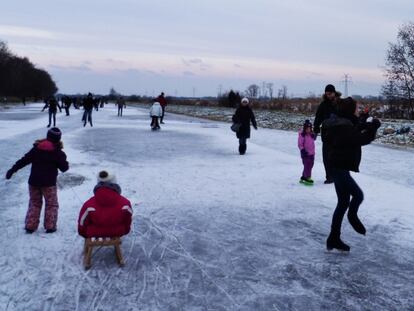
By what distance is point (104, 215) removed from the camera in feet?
14.7

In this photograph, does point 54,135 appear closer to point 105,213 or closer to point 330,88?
point 105,213

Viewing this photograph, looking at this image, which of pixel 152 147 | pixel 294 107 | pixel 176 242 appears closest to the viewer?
pixel 176 242

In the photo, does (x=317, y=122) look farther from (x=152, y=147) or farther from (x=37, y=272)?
(x=152, y=147)

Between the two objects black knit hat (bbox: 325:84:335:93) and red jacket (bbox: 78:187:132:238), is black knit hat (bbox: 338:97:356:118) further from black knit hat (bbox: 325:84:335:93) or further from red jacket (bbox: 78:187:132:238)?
black knit hat (bbox: 325:84:335:93)

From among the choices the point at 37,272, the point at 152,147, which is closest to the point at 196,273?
the point at 37,272

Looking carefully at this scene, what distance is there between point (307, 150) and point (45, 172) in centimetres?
521

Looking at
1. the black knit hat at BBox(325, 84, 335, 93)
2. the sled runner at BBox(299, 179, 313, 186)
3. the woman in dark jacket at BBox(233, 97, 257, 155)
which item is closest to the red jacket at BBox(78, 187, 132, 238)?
the black knit hat at BBox(325, 84, 335, 93)

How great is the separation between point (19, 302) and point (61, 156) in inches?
81.3

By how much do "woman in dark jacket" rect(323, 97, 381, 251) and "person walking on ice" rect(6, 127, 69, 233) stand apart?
311cm

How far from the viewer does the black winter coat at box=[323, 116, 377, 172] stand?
4.80 meters

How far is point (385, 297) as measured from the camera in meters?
4.05

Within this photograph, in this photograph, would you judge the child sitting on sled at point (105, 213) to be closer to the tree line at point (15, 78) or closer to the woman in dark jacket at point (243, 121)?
the woman in dark jacket at point (243, 121)

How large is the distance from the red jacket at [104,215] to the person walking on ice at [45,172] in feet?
3.76

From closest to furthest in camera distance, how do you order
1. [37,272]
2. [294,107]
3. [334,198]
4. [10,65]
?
[37,272]
[334,198]
[294,107]
[10,65]
